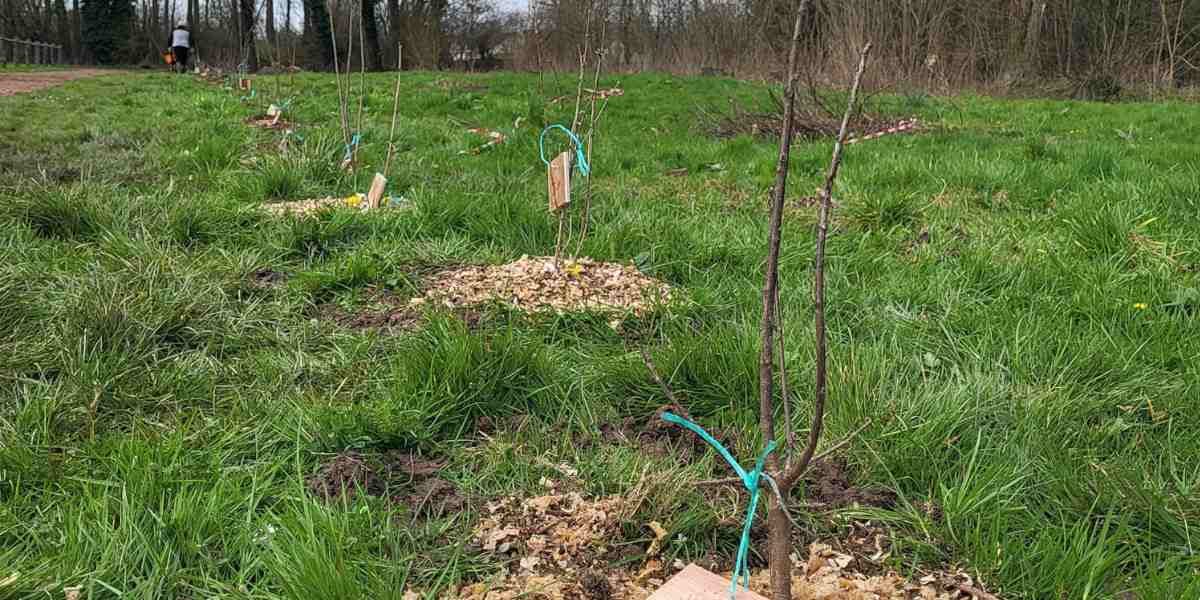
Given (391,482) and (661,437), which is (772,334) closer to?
(661,437)

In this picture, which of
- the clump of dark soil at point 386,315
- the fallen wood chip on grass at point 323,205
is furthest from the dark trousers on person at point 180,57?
the clump of dark soil at point 386,315

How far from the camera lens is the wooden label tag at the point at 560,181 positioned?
305cm

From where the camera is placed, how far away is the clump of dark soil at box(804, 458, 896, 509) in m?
1.82

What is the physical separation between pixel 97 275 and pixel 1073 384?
3.37m

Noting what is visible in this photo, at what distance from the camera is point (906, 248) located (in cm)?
391

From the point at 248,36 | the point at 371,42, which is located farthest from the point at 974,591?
the point at 371,42

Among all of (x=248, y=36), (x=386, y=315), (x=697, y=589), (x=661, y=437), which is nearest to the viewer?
(x=697, y=589)

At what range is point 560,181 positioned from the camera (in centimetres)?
308

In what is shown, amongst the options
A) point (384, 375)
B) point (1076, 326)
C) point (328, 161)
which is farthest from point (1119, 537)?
point (328, 161)

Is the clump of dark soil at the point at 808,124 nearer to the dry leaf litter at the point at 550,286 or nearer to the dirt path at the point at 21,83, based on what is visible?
the dry leaf litter at the point at 550,286

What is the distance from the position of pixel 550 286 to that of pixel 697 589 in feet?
6.21

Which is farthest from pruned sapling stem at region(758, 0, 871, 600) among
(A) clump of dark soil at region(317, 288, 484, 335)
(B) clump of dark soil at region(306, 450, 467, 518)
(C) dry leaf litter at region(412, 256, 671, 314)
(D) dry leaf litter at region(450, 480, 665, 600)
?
(C) dry leaf litter at region(412, 256, 671, 314)

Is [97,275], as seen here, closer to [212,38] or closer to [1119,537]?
[1119,537]

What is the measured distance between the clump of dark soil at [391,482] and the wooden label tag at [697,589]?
617 mm
